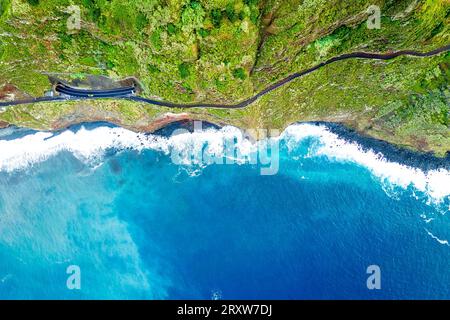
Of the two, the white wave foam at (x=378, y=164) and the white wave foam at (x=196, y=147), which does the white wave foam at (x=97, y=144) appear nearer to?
the white wave foam at (x=196, y=147)

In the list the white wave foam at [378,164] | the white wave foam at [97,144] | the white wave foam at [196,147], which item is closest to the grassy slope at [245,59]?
the white wave foam at [196,147]

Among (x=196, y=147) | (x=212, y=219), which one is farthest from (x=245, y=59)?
(x=212, y=219)

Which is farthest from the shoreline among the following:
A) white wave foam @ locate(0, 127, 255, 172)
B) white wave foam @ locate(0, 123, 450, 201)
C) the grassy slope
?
the grassy slope

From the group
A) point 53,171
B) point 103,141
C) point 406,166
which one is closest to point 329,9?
point 406,166

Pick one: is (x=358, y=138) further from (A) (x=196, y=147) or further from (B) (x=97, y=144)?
(B) (x=97, y=144)

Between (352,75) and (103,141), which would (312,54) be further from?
(103,141)
